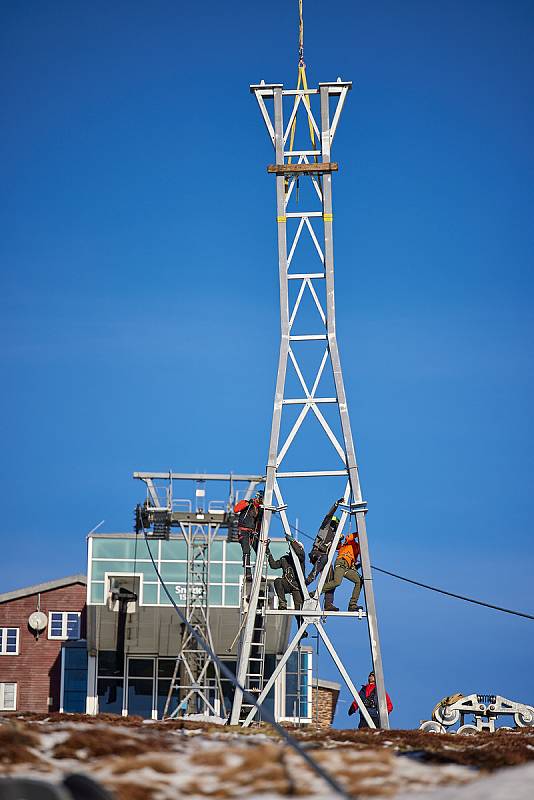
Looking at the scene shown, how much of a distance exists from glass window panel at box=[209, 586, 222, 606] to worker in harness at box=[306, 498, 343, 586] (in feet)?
91.7

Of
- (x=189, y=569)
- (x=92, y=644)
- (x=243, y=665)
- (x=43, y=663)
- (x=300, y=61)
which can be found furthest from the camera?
(x=43, y=663)

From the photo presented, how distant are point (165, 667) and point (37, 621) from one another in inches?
430

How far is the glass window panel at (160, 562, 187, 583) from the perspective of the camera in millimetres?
53719

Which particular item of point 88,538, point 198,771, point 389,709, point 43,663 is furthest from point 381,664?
point 43,663

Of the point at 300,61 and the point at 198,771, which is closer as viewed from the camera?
the point at 198,771

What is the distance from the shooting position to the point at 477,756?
14.3m

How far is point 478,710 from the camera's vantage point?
31.0 meters

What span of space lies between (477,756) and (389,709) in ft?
38.8

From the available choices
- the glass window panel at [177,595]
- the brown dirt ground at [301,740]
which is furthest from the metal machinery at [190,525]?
the brown dirt ground at [301,740]

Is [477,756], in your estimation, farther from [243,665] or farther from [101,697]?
[101,697]

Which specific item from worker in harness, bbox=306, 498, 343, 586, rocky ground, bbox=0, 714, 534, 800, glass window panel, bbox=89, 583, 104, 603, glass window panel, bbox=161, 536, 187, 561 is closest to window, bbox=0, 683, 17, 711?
glass window panel, bbox=89, 583, 104, 603

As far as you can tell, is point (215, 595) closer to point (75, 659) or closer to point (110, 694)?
point (110, 694)

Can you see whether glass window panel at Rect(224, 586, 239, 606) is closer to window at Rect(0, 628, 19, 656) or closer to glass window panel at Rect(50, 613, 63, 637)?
glass window panel at Rect(50, 613, 63, 637)

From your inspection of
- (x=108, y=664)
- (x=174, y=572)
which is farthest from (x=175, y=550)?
(x=108, y=664)
